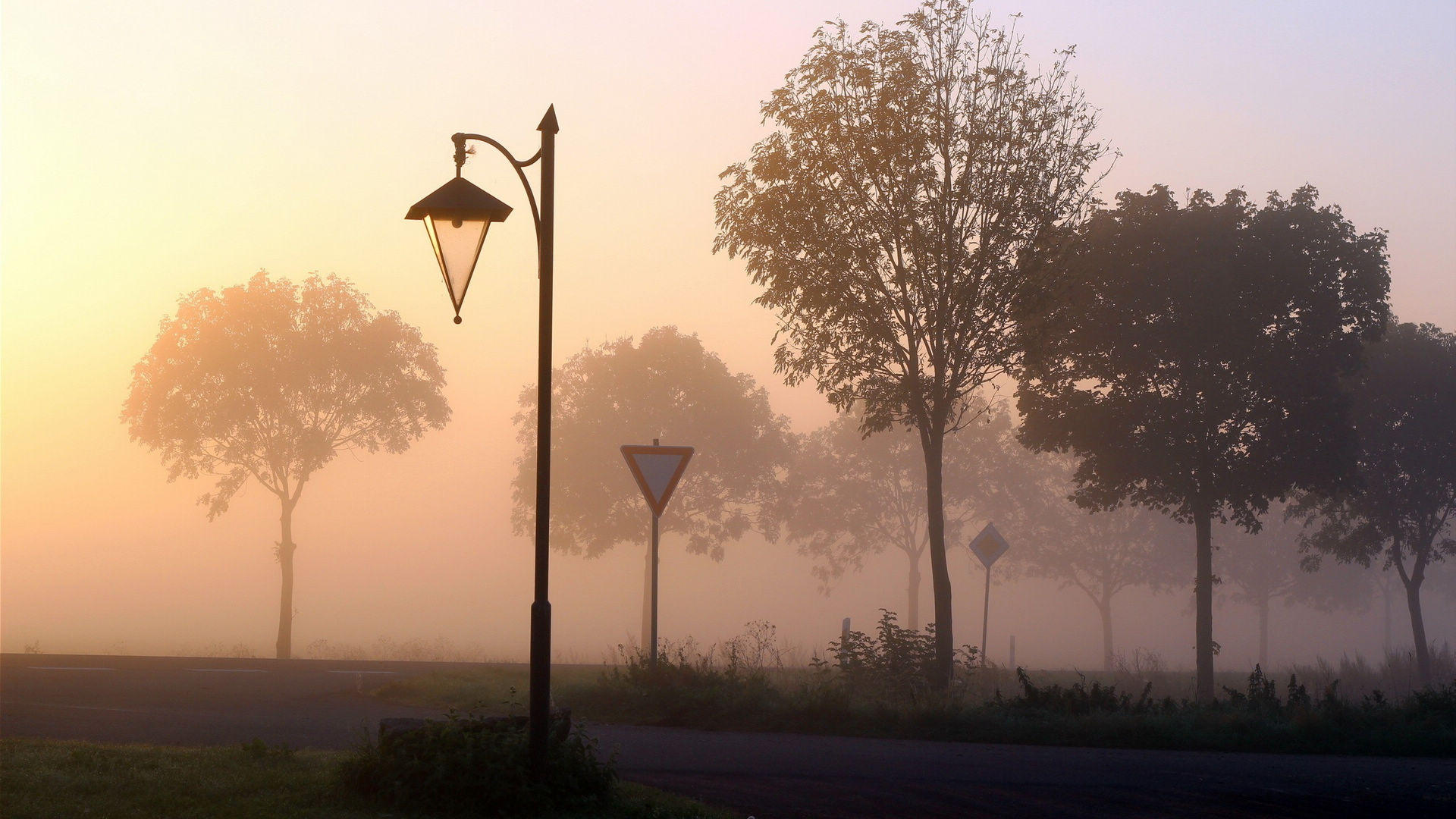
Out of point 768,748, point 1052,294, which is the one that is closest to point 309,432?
point 1052,294

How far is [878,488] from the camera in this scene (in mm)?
48625

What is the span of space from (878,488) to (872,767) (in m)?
38.5

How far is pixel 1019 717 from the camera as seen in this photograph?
43.9 ft

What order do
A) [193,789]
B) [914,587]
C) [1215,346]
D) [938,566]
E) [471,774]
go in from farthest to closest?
[914,587], [1215,346], [938,566], [193,789], [471,774]

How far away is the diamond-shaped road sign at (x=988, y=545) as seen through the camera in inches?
846

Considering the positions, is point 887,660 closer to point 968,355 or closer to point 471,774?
point 968,355

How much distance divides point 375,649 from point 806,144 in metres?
20.8

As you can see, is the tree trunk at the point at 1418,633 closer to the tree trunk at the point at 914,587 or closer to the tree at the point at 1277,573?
the tree trunk at the point at 914,587

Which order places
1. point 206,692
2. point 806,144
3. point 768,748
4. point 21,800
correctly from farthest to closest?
point 806,144
point 206,692
point 768,748
point 21,800

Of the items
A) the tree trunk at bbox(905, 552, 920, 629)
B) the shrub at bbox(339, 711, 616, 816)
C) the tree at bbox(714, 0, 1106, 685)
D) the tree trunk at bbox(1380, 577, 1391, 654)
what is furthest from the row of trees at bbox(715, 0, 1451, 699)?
the tree trunk at bbox(1380, 577, 1391, 654)

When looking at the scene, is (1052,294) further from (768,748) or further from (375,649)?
(375,649)

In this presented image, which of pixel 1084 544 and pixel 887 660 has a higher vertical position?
pixel 1084 544

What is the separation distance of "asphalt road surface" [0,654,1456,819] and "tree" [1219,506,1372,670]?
163 feet

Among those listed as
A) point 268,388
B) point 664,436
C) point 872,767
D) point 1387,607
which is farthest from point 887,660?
point 1387,607
